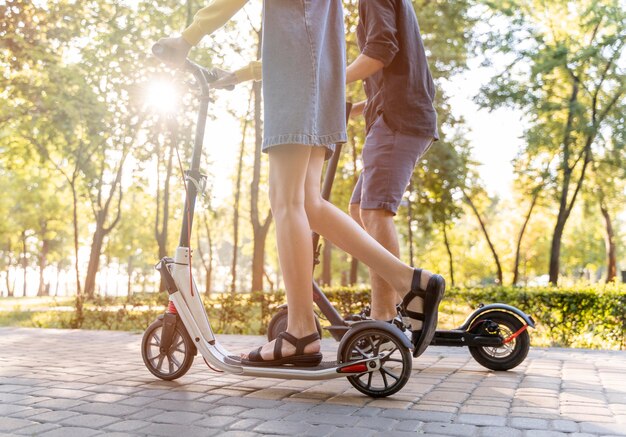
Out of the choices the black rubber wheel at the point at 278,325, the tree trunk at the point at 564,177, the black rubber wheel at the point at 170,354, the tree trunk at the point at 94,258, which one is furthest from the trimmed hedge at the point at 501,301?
the tree trunk at the point at 94,258

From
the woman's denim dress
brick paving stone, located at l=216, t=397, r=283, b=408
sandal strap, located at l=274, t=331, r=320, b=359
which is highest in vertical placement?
the woman's denim dress

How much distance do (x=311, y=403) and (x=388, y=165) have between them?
1.63 meters

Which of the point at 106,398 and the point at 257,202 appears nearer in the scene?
the point at 106,398

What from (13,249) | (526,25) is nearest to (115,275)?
(13,249)

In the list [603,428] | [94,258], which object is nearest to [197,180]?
[603,428]

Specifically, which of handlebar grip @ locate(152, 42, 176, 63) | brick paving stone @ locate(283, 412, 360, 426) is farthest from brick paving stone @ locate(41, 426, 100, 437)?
handlebar grip @ locate(152, 42, 176, 63)

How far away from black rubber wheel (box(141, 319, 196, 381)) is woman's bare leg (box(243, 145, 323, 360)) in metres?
0.58

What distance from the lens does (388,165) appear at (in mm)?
4008

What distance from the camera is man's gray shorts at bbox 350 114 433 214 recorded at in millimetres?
4008

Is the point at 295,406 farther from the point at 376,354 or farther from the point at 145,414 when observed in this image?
the point at 145,414

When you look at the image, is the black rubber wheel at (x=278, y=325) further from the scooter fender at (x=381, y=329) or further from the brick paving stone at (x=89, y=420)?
the brick paving stone at (x=89, y=420)

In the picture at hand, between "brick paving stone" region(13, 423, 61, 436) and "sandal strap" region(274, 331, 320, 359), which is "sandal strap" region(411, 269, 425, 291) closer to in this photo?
"sandal strap" region(274, 331, 320, 359)

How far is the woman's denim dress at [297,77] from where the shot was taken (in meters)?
3.07

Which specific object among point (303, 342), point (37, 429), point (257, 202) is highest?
point (257, 202)
